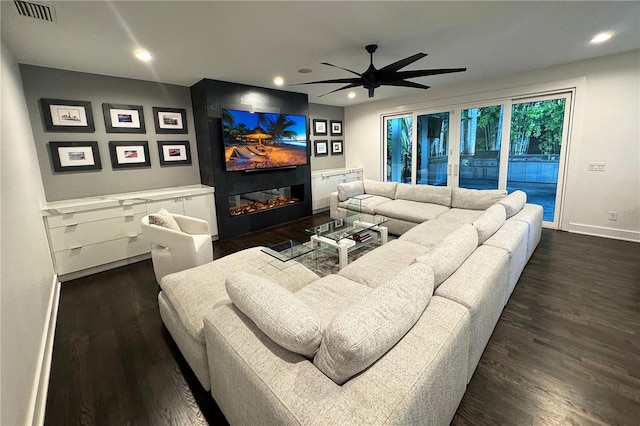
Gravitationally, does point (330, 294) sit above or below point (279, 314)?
below

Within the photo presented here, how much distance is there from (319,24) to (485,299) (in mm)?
2570

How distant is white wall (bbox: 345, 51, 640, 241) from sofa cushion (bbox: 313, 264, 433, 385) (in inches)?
176

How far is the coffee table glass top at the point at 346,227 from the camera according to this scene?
3.33 metres

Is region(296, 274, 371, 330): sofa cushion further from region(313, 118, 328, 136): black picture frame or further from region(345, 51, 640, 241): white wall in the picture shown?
region(313, 118, 328, 136): black picture frame

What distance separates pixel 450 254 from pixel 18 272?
268 cm

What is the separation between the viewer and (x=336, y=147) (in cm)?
711

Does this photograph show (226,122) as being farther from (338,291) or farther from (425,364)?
(425,364)

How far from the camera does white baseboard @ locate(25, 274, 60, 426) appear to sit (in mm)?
1525

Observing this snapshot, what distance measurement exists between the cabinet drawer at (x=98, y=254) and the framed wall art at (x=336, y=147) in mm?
4662

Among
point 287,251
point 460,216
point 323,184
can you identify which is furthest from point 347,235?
point 323,184

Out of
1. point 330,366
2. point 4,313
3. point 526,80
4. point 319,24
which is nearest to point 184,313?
point 4,313

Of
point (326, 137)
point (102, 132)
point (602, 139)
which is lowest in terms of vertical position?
point (602, 139)

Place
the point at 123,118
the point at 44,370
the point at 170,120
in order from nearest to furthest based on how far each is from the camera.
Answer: the point at 44,370 → the point at 123,118 → the point at 170,120

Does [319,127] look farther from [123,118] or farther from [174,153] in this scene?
[123,118]
